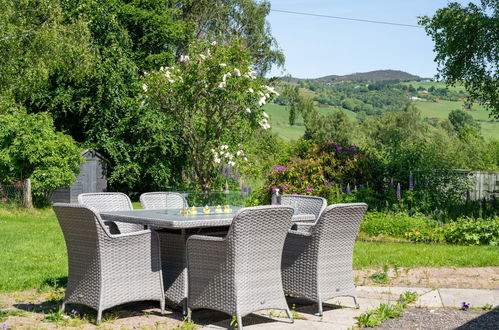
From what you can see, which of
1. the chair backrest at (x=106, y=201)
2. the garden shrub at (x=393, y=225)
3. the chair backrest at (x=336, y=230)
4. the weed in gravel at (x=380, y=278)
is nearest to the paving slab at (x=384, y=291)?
the weed in gravel at (x=380, y=278)

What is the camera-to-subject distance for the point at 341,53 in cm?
2475

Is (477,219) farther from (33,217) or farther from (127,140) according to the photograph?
(127,140)

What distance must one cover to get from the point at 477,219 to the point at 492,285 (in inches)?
163

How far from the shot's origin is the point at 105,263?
4.68m

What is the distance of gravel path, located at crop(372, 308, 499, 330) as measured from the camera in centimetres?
457

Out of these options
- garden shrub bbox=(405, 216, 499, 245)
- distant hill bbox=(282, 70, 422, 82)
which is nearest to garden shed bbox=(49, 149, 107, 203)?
garden shrub bbox=(405, 216, 499, 245)

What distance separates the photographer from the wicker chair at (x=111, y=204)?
583 centimetres

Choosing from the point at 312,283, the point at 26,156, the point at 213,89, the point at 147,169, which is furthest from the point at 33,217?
the point at 312,283

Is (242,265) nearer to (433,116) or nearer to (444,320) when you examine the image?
(444,320)

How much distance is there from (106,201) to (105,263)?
144 cm

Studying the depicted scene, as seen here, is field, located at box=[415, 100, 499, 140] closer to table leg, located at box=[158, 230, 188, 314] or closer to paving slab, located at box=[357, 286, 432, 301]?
paving slab, located at box=[357, 286, 432, 301]

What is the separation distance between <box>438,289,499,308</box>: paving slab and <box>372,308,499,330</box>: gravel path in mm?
234

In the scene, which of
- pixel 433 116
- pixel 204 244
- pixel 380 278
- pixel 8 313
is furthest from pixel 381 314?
pixel 433 116

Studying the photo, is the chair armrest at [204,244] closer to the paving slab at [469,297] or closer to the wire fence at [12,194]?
the paving slab at [469,297]
